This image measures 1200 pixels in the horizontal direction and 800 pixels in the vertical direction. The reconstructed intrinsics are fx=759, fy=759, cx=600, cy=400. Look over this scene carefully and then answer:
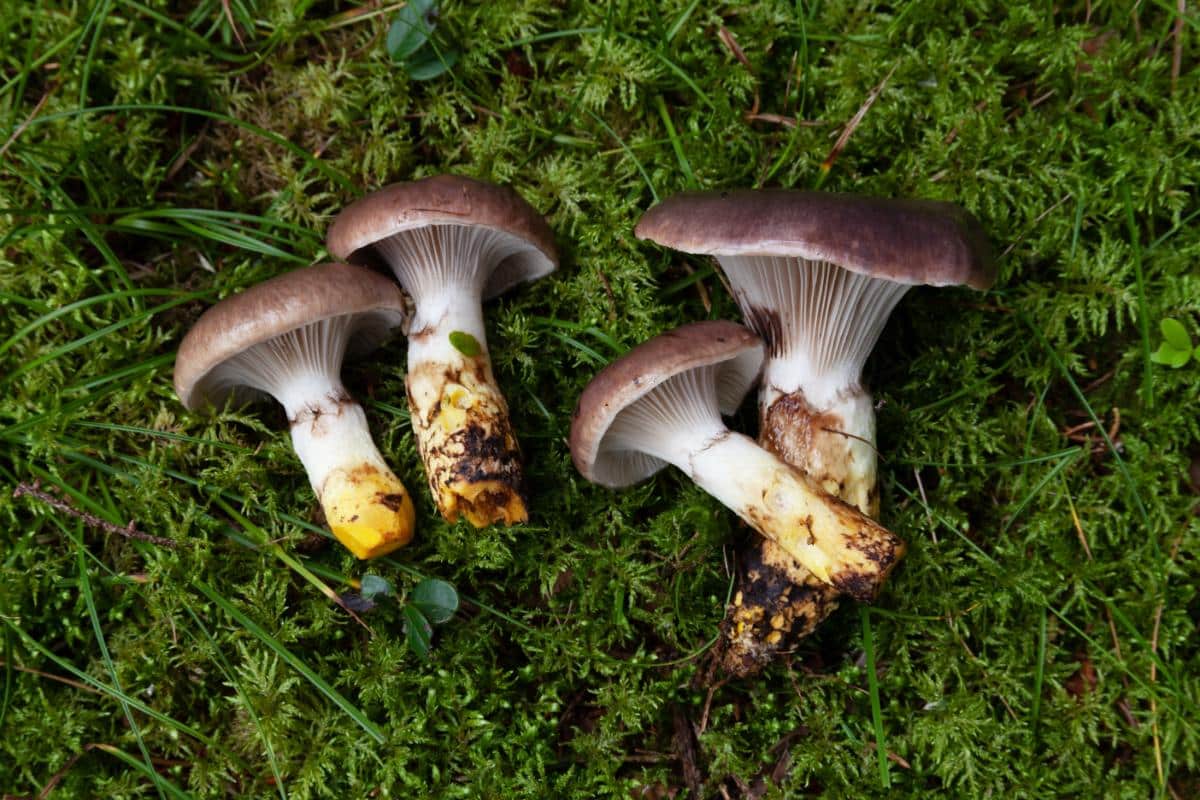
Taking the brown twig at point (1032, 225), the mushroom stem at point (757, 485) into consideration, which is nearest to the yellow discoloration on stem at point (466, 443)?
the mushroom stem at point (757, 485)

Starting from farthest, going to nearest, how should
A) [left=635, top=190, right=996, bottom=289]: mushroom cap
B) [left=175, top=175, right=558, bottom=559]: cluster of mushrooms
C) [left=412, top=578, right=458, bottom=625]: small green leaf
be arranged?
[left=412, top=578, right=458, bottom=625]: small green leaf
[left=175, top=175, right=558, bottom=559]: cluster of mushrooms
[left=635, top=190, right=996, bottom=289]: mushroom cap

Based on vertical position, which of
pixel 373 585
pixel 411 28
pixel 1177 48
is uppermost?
pixel 411 28

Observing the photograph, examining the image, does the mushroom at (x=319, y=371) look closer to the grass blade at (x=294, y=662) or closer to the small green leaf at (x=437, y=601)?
the small green leaf at (x=437, y=601)

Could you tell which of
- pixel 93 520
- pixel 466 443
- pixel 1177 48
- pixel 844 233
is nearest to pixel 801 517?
pixel 844 233

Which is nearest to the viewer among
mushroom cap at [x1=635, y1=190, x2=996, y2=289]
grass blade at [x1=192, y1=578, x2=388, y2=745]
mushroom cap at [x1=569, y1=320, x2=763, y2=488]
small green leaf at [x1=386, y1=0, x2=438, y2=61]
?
mushroom cap at [x1=635, y1=190, x2=996, y2=289]

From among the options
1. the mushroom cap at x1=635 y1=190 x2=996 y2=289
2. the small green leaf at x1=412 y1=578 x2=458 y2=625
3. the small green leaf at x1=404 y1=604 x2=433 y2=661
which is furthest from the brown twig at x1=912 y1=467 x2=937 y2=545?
the small green leaf at x1=404 y1=604 x2=433 y2=661

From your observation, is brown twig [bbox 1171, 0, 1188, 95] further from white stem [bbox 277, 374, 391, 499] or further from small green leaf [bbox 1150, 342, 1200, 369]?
white stem [bbox 277, 374, 391, 499]

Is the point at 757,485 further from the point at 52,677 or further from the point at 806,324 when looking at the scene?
the point at 52,677
